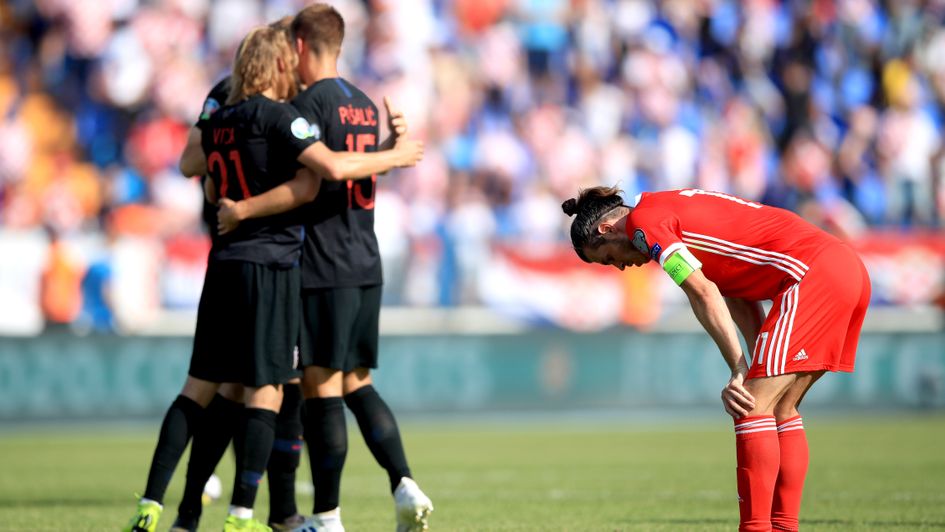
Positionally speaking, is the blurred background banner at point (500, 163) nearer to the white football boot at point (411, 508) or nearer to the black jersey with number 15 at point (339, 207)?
the black jersey with number 15 at point (339, 207)

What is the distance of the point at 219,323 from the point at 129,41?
1430 centimetres

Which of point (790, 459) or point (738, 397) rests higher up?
point (738, 397)

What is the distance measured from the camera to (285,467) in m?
7.52

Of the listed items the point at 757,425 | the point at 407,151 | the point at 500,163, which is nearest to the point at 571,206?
the point at 407,151

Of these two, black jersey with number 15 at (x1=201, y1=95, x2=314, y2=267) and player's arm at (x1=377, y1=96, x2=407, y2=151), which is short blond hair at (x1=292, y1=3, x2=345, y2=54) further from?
black jersey with number 15 at (x1=201, y1=95, x2=314, y2=267)

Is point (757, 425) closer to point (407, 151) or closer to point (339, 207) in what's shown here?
point (407, 151)

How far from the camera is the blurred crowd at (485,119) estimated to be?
1712 centimetres

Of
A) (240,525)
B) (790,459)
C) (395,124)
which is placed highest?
(395,124)

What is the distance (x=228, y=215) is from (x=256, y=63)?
0.77 m

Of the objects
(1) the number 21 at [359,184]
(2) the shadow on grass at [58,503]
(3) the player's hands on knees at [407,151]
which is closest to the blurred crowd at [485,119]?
(2) the shadow on grass at [58,503]

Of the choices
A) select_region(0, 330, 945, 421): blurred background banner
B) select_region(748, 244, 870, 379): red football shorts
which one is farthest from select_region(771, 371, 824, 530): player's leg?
select_region(0, 330, 945, 421): blurred background banner

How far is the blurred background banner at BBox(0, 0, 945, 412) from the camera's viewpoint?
16641 mm

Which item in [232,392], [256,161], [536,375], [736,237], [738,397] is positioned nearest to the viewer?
[738,397]

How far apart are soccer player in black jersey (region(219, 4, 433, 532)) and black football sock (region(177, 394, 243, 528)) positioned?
0.41m
